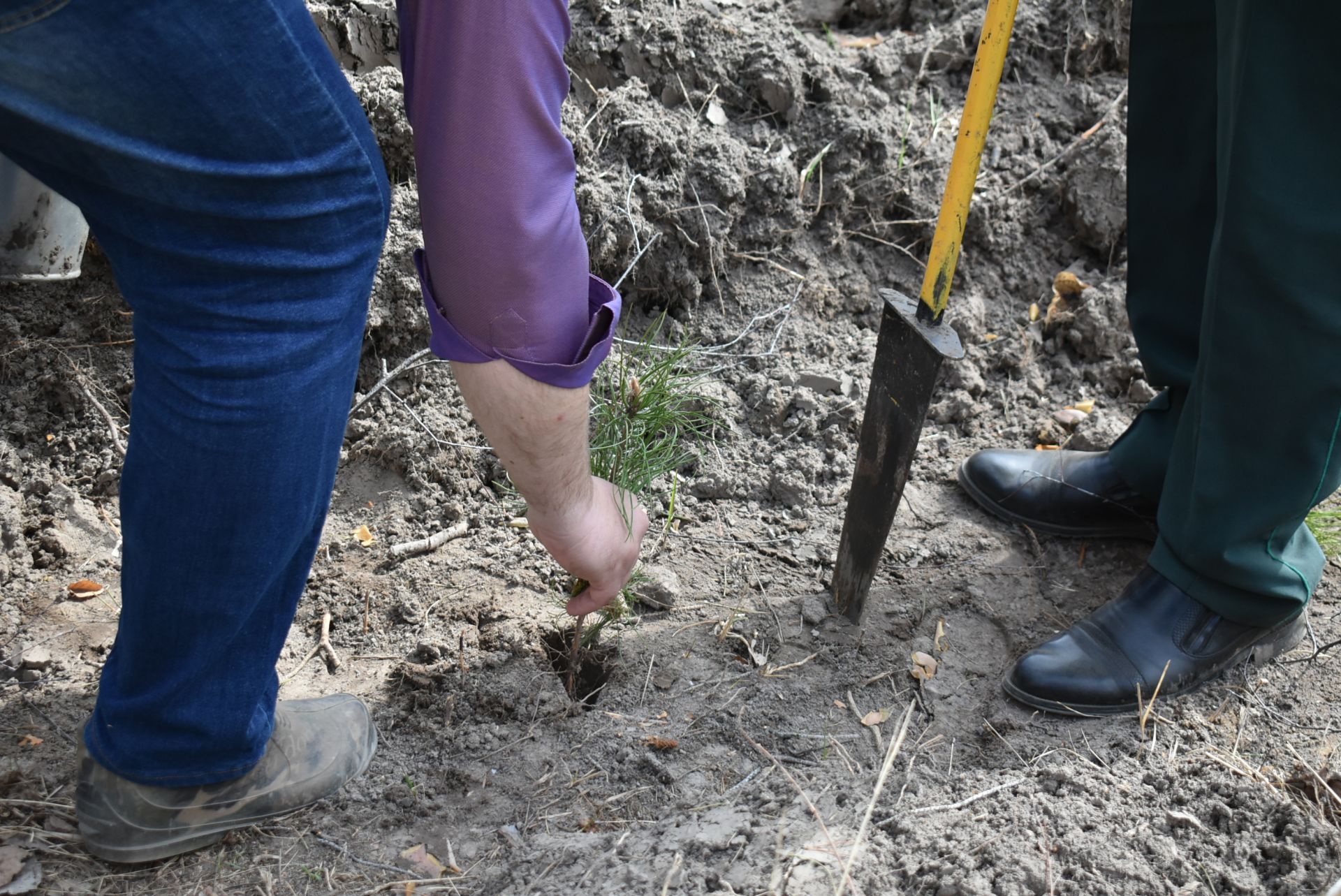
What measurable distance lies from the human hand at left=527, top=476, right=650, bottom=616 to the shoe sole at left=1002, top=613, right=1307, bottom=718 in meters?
0.83

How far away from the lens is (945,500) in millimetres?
2471

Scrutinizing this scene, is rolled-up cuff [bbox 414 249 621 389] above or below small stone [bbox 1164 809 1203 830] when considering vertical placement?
above

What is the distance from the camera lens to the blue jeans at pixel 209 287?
0.98m

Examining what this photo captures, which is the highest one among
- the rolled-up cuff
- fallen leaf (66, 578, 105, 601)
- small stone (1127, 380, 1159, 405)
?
the rolled-up cuff

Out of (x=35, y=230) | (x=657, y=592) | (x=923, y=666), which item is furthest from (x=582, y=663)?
(x=35, y=230)

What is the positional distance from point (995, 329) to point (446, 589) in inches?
68.5

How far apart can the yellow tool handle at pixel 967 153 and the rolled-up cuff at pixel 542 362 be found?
0.64 meters

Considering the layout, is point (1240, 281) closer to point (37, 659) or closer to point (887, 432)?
point (887, 432)

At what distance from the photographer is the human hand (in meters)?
1.55

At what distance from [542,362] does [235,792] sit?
0.84 metres

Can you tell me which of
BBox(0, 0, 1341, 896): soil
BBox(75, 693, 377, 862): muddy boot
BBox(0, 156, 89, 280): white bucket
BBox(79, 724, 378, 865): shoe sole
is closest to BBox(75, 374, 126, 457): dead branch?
BBox(0, 0, 1341, 896): soil

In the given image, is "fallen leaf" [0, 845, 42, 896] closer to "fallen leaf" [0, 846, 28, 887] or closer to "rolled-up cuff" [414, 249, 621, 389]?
"fallen leaf" [0, 846, 28, 887]

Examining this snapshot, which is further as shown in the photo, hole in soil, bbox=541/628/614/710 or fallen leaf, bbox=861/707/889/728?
hole in soil, bbox=541/628/614/710

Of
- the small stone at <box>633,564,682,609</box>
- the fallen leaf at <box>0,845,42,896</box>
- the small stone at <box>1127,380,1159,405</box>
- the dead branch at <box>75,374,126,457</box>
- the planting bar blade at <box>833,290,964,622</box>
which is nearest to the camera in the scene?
the fallen leaf at <box>0,845,42,896</box>
